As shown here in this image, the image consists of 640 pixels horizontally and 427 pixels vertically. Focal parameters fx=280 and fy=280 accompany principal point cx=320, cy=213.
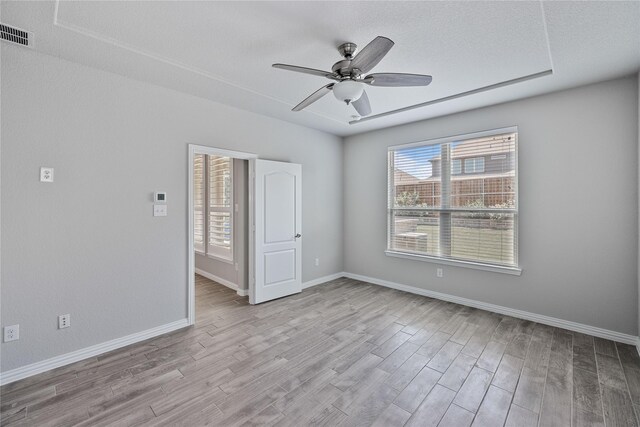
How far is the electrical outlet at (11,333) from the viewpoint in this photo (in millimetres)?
2314

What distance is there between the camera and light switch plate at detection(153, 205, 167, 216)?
3.15m

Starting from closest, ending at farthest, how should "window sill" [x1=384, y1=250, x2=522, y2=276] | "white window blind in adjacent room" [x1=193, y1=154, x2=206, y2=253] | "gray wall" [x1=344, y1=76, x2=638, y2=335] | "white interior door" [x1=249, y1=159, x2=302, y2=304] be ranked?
"gray wall" [x1=344, y1=76, x2=638, y2=335]
"window sill" [x1=384, y1=250, x2=522, y2=276]
"white interior door" [x1=249, y1=159, x2=302, y2=304]
"white window blind in adjacent room" [x1=193, y1=154, x2=206, y2=253]

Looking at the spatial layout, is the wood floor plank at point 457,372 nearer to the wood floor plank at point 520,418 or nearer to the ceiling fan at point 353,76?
the wood floor plank at point 520,418

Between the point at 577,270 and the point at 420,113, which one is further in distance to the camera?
the point at 420,113

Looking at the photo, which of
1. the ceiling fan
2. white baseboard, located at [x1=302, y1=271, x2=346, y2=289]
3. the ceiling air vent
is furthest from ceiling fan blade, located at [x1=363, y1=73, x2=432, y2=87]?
white baseboard, located at [x1=302, y1=271, x2=346, y2=289]

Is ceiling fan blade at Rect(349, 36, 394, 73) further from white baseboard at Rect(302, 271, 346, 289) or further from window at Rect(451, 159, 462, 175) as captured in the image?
white baseboard at Rect(302, 271, 346, 289)

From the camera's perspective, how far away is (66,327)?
2.59m

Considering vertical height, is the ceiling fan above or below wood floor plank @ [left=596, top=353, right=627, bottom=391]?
above

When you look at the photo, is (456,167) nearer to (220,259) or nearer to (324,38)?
(324,38)

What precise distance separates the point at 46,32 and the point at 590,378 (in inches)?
205

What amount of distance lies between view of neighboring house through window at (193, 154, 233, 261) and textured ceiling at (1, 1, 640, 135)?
2056 millimetres

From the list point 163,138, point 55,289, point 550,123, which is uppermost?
point 550,123

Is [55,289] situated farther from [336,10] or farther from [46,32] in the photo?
[336,10]

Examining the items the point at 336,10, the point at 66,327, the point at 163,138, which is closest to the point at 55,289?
the point at 66,327
